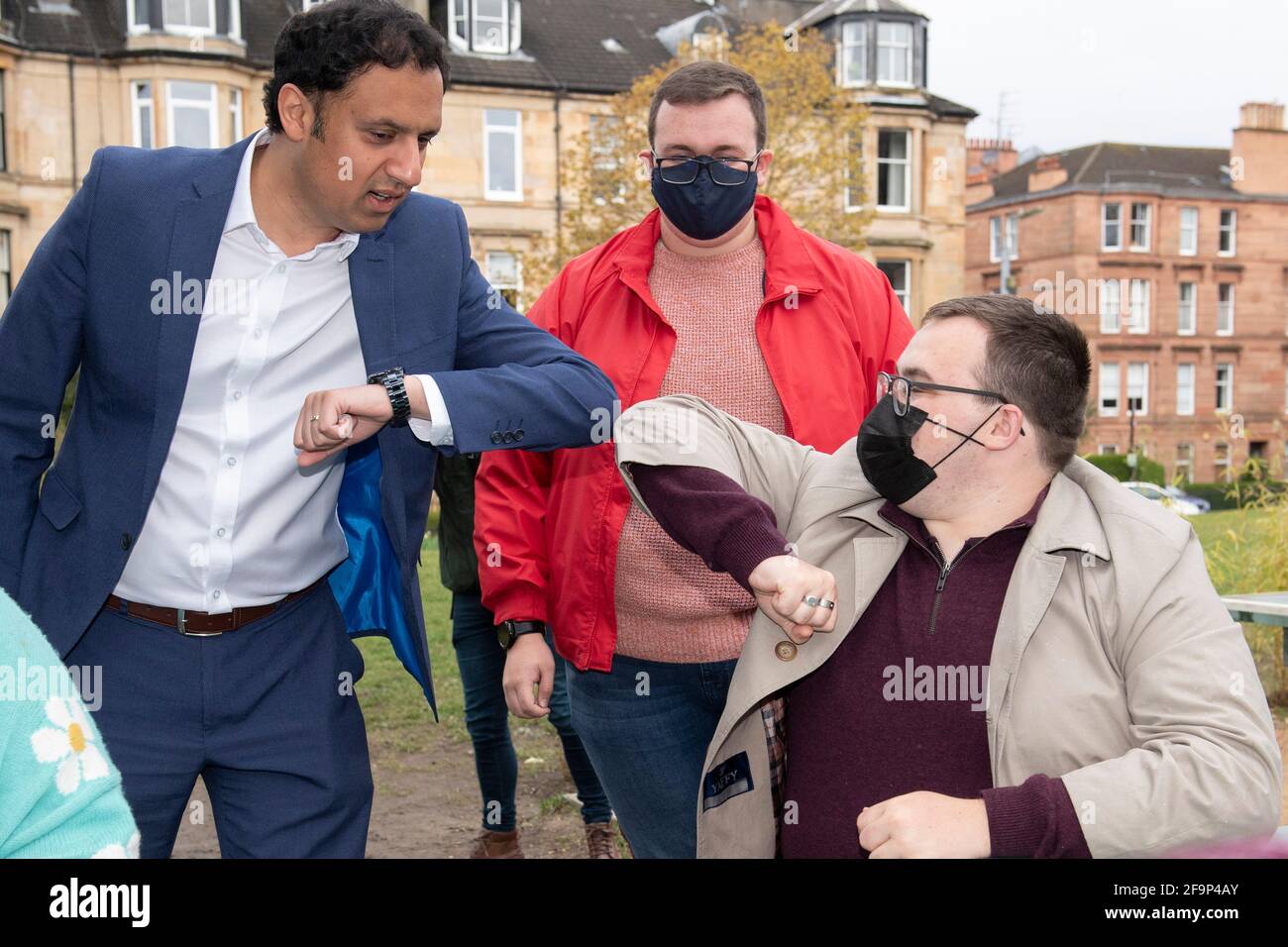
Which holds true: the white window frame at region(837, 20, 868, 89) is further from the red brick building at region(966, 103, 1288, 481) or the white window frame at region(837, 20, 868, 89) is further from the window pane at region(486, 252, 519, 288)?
the red brick building at region(966, 103, 1288, 481)

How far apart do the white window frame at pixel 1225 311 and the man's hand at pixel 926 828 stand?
63464 millimetres

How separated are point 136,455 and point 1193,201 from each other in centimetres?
6361

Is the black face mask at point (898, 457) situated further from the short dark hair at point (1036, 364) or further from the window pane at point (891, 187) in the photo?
the window pane at point (891, 187)

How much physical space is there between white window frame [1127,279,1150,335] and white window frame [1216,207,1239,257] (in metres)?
4.91

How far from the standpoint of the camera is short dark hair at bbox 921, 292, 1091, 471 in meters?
3.09

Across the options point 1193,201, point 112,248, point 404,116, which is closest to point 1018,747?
point 404,116

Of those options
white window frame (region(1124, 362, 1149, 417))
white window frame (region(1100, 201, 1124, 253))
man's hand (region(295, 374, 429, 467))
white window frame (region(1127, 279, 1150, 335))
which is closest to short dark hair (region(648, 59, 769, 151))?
man's hand (region(295, 374, 429, 467))

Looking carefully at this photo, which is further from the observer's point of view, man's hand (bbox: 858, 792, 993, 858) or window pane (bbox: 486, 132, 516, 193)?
window pane (bbox: 486, 132, 516, 193)

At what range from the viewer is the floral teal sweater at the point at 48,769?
1764 mm

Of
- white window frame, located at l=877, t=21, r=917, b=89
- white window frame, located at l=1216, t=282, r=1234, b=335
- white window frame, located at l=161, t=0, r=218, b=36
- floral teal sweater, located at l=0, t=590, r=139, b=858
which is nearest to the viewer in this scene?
floral teal sweater, located at l=0, t=590, r=139, b=858

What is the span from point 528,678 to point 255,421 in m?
1.10

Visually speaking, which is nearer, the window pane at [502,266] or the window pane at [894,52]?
the window pane at [502,266]

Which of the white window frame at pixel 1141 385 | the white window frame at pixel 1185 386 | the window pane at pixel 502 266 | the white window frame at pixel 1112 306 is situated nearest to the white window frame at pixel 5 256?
the window pane at pixel 502 266
